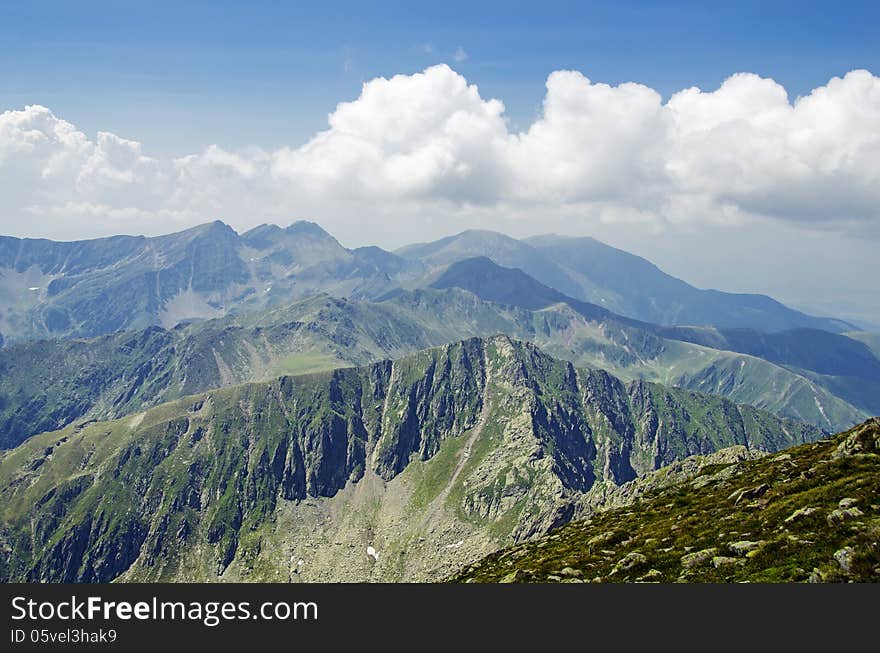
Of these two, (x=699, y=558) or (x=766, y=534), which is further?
(x=766, y=534)

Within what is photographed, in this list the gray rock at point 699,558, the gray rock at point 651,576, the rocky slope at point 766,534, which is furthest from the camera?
the gray rock at point 651,576

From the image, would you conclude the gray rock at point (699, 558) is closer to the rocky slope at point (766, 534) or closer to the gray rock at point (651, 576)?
the rocky slope at point (766, 534)

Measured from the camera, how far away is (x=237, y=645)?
91.5 ft

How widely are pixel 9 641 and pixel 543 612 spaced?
2924 centimetres

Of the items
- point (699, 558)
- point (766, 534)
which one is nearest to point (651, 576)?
point (699, 558)

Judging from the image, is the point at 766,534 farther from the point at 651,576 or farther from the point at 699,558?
the point at 651,576

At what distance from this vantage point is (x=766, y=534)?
3928 centimetres

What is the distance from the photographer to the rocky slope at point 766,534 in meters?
32.1

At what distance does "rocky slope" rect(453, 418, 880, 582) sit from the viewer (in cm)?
3209

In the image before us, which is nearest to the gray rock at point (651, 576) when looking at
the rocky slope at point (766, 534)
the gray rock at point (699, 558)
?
the rocky slope at point (766, 534)

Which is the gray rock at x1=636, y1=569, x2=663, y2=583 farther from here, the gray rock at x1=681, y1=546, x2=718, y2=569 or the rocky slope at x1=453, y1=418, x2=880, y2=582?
the gray rock at x1=681, y1=546, x2=718, y2=569

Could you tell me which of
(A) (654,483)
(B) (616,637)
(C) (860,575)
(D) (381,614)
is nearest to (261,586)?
(D) (381,614)

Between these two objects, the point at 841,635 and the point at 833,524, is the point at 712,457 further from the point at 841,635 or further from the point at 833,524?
the point at 841,635

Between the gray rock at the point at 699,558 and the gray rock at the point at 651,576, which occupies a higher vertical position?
the gray rock at the point at 699,558
